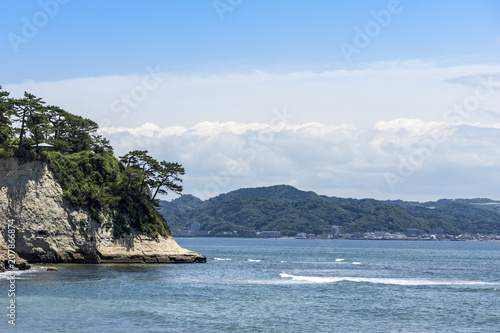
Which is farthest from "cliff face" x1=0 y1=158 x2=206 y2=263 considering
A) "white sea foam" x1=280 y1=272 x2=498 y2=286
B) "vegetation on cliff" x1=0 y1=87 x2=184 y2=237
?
Result: "white sea foam" x1=280 y1=272 x2=498 y2=286

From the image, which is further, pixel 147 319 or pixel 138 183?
pixel 138 183

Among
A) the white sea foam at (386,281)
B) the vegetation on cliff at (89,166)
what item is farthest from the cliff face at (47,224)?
the white sea foam at (386,281)

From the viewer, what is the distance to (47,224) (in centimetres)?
7094

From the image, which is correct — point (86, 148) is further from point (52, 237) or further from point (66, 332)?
point (66, 332)

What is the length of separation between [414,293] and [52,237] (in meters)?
44.1

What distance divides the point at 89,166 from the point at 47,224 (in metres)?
13.8

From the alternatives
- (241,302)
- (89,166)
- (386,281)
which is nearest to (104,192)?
(89,166)

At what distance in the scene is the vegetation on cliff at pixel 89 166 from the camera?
246 feet

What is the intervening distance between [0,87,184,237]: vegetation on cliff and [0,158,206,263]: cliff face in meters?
1.07

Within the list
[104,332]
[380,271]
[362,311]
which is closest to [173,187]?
[380,271]

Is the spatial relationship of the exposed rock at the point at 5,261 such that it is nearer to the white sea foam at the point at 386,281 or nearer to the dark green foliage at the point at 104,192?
the dark green foliage at the point at 104,192

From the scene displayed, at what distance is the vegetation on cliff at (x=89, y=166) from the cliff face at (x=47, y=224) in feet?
3.50

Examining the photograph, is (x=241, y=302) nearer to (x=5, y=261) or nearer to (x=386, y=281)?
(x=386, y=281)

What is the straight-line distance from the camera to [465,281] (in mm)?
67500
